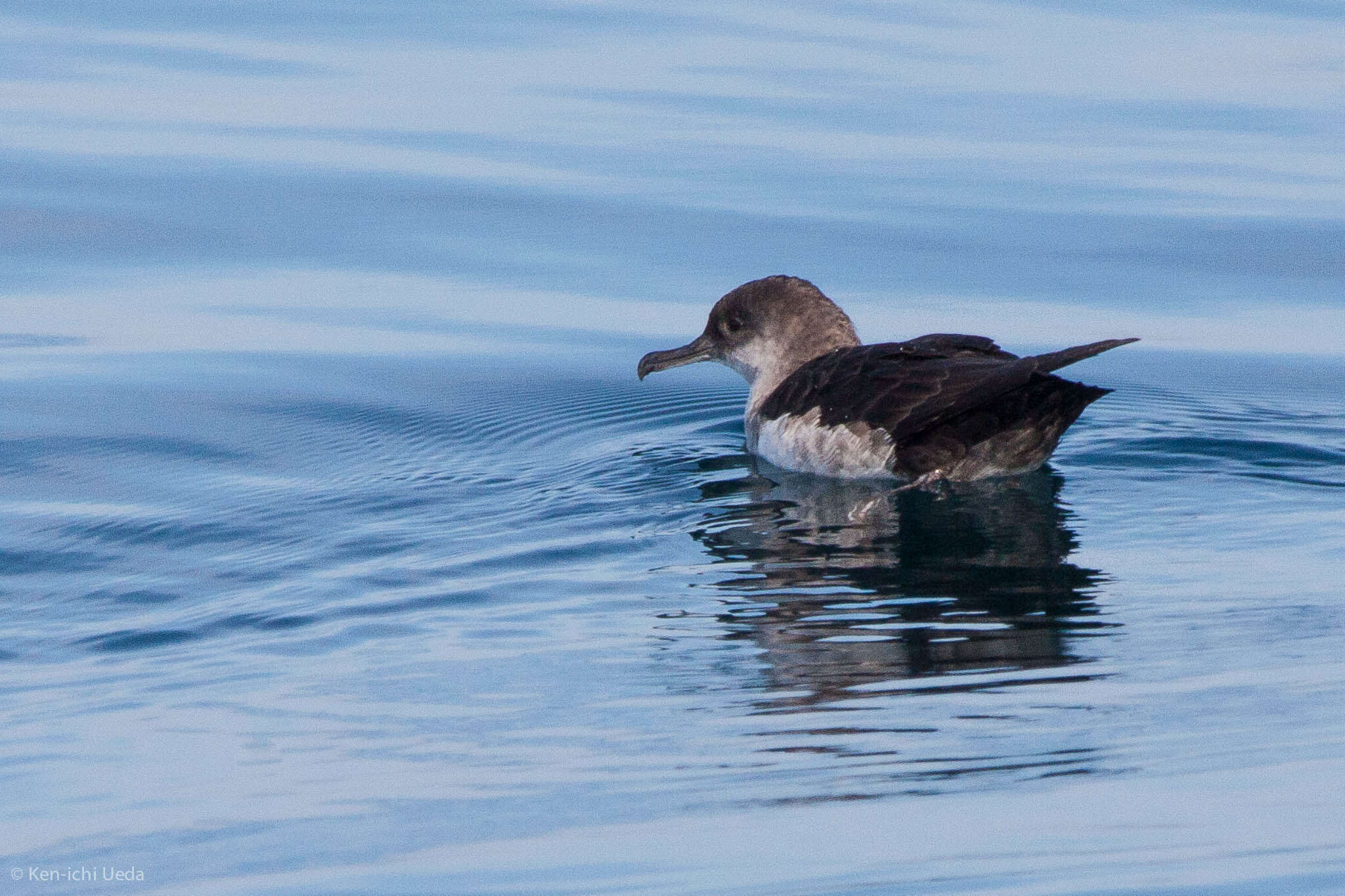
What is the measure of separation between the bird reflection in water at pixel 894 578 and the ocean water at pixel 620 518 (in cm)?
3

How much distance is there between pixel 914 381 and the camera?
734cm

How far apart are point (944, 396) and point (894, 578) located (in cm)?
151

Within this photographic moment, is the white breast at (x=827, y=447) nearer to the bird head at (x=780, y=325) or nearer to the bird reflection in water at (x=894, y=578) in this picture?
the bird reflection in water at (x=894, y=578)

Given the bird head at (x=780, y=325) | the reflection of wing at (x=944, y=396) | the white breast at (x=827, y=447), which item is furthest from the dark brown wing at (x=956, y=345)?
the bird head at (x=780, y=325)

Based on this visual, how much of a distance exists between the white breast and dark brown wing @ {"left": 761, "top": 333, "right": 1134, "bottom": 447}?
37mm

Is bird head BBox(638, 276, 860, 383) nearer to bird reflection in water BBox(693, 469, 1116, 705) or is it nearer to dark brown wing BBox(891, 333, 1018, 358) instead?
bird reflection in water BBox(693, 469, 1116, 705)

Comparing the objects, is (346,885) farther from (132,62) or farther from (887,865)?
(132,62)

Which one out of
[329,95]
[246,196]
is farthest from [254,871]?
[329,95]

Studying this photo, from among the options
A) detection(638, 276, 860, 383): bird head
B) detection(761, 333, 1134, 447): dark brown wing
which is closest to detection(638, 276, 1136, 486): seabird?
detection(761, 333, 1134, 447): dark brown wing

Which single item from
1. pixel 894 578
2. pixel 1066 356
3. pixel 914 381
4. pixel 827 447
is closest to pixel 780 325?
pixel 827 447

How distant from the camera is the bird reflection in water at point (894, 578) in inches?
192

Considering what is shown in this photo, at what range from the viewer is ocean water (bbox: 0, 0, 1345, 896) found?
12.5ft

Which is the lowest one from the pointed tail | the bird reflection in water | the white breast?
the bird reflection in water

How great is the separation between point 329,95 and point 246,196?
8.32 ft
